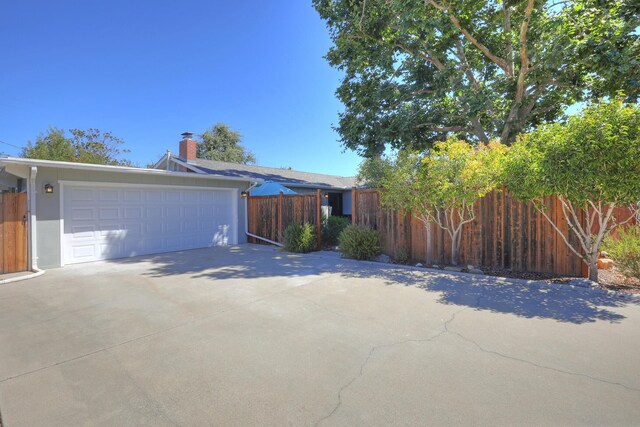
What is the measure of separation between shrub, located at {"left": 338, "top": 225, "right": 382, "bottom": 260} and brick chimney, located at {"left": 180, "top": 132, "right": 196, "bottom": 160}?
35.6 feet

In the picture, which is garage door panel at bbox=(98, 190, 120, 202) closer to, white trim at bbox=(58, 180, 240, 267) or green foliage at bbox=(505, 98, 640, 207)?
white trim at bbox=(58, 180, 240, 267)

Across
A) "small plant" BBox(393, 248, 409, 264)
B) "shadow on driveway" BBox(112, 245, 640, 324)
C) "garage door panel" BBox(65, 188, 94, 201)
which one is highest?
"garage door panel" BBox(65, 188, 94, 201)

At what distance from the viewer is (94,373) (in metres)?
2.83

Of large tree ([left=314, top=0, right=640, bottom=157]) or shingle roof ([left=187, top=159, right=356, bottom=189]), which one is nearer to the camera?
large tree ([left=314, top=0, right=640, bottom=157])

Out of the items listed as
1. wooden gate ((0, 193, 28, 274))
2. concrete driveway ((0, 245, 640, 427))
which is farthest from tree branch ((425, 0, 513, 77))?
wooden gate ((0, 193, 28, 274))

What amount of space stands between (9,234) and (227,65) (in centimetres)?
1121

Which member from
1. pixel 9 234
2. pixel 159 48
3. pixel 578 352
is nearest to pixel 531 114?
pixel 578 352

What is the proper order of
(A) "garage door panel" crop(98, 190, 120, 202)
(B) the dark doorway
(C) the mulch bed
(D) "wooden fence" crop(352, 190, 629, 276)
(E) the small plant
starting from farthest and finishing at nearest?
(B) the dark doorway → (A) "garage door panel" crop(98, 190, 120, 202) → (E) the small plant → (D) "wooden fence" crop(352, 190, 629, 276) → (C) the mulch bed

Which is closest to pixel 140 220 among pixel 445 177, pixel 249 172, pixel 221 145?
pixel 249 172

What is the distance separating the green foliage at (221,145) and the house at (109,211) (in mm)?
19304

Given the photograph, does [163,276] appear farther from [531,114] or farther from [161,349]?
[531,114]

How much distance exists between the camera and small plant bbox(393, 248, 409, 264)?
829 cm

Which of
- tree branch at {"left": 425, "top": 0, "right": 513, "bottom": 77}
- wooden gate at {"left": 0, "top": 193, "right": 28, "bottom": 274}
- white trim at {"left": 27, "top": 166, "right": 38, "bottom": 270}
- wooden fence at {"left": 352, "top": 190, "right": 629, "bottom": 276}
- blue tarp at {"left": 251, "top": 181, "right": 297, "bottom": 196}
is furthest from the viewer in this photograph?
blue tarp at {"left": 251, "top": 181, "right": 297, "bottom": 196}

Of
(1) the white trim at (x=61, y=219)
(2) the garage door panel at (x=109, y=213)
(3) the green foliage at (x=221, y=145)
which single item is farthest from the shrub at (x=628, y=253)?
(3) the green foliage at (x=221, y=145)
